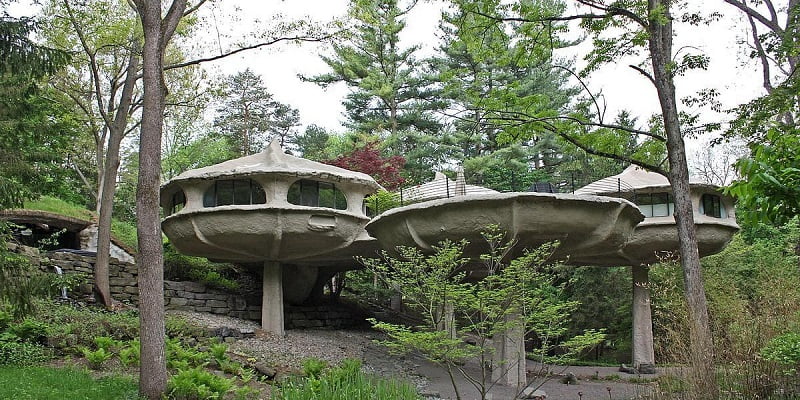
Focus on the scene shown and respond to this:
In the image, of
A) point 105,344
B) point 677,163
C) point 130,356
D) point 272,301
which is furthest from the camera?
point 272,301

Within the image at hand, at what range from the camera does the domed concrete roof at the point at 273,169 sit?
44.2 feet

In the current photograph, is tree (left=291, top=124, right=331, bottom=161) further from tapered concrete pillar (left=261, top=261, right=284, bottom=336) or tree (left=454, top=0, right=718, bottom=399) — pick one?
tree (left=454, top=0, right=718, bottom=399)

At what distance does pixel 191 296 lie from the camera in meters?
15.9

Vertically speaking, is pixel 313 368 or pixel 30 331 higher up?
pixel 30 331

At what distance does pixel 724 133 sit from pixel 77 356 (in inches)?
414

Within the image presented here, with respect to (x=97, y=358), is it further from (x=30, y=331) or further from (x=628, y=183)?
(x=628, y=183)

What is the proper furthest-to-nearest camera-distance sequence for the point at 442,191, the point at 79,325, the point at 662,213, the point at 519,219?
1. the point at 662,213
2. the point at 442,191
3. the point at 79,325
4. the point at 519,219

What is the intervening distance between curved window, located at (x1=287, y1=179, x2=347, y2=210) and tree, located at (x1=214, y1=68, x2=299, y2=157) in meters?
16.5

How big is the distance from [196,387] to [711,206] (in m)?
12.7

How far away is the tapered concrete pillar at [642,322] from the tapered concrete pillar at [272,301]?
869 cm

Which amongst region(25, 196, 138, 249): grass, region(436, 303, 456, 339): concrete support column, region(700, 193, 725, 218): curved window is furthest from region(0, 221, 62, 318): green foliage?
region(700, 193, 725, 218): curved window

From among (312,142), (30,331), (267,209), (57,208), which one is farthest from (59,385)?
(312,142)

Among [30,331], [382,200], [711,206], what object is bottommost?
[30,331]

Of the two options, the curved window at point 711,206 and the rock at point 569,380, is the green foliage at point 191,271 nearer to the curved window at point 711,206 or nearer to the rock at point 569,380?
the rock at point 569,380
